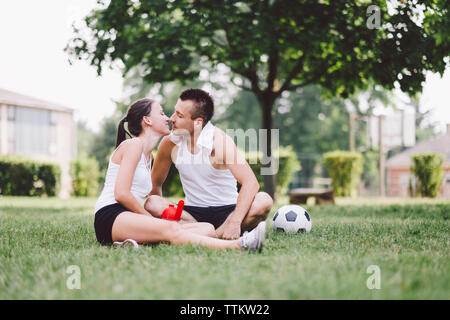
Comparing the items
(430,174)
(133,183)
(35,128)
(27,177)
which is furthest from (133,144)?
(35,128)

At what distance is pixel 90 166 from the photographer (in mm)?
19406

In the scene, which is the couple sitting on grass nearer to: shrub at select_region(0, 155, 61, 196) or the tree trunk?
the tree trunk

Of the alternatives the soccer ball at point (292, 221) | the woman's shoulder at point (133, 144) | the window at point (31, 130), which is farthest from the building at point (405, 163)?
the woman's shoulder at point (133, 144)

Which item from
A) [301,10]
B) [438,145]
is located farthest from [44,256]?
[438,145]

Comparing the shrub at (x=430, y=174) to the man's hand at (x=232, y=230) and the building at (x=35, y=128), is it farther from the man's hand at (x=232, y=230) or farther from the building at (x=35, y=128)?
the building at (x=35, y=128)

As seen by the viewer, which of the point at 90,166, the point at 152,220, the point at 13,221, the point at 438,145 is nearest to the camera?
the point at 152,220

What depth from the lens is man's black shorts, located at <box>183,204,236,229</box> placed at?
4852 millimetres

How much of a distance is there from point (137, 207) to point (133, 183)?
1.19 ft

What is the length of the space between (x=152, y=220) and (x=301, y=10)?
773 cm

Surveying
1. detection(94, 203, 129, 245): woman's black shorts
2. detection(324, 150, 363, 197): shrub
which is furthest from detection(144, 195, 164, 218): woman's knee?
detection(324, 150, 363, 197): shrub

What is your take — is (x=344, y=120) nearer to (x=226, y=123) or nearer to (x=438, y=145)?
(x=438, y=145)

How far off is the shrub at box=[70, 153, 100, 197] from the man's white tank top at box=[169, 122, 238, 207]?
601 inches
